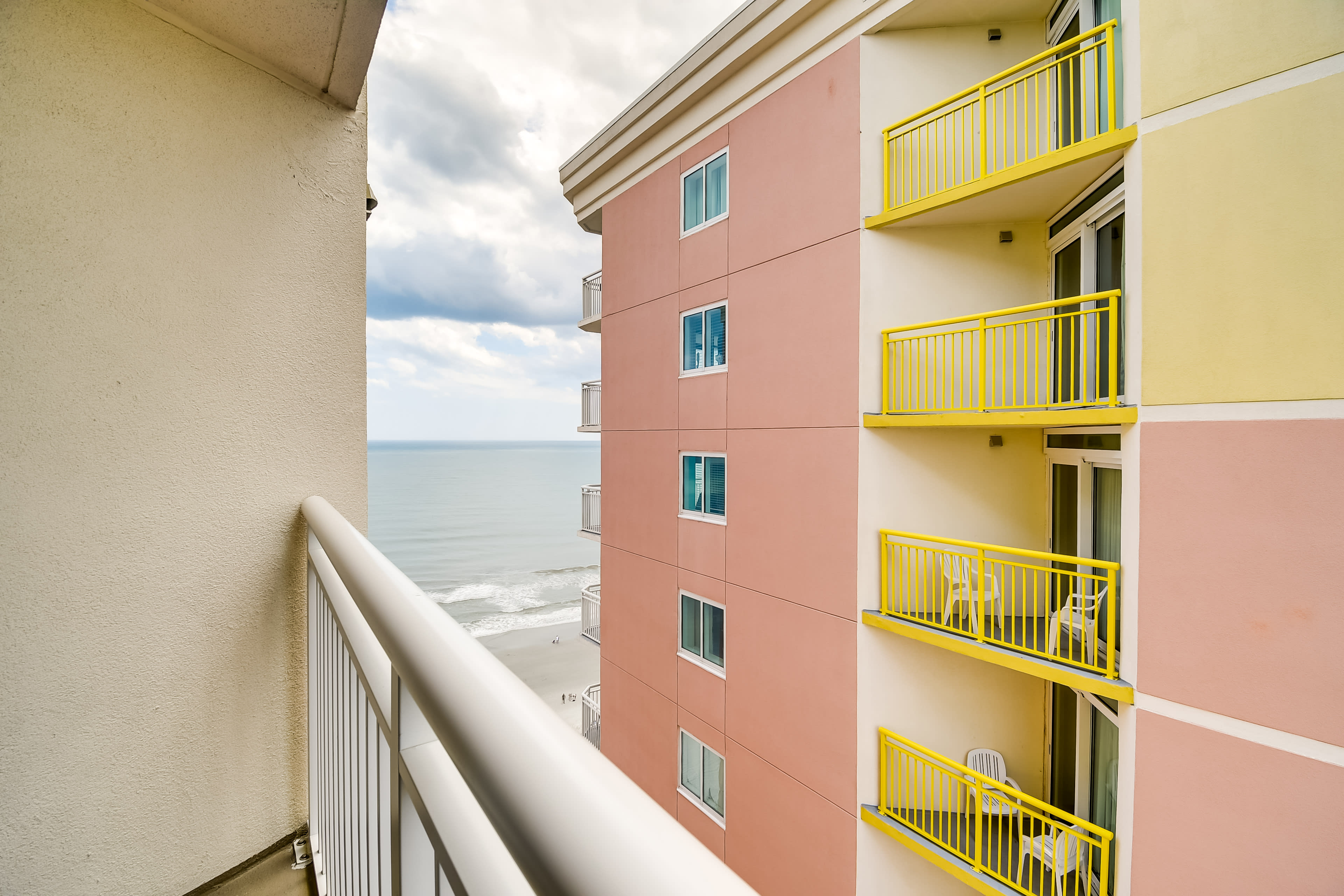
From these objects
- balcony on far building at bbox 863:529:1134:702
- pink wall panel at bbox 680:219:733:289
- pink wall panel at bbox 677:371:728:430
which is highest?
pink wall panel at bbox 680:219:733:289

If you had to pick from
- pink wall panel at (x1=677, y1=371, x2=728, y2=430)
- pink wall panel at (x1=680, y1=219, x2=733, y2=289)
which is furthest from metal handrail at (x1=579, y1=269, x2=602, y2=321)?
pink wall panel at (x1=677, y1=371, x2=728, y2=430)

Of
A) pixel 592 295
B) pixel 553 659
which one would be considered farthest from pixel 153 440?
pixel 553 659

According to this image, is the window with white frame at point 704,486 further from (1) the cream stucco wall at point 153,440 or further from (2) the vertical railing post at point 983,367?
(1) the cream stucco wall at point 153,440

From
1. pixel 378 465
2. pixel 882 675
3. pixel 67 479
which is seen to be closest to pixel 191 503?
pixel 67 479

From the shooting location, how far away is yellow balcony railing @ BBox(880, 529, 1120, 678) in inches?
140

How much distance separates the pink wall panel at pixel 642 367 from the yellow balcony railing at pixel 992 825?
3.66 meters

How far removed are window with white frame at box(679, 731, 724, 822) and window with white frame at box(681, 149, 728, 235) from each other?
5.22 metres

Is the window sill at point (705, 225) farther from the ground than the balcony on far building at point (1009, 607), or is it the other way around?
the window sill at point (705, 225)

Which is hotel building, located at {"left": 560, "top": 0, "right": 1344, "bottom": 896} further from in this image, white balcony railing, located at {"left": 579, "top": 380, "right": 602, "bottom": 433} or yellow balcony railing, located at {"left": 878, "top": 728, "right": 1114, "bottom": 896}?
white balcony railing, located at {"left": 579, "top": 380, "right": 602, "bottom": 433}

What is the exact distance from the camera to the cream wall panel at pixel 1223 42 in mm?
2549

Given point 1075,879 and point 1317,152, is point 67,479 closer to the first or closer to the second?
point 1317,152

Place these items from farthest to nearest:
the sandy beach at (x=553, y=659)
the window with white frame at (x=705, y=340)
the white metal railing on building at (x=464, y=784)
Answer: the sandy beach at (x=553, y=659), the window with white frame at (x=705, y=340), the white metal railing on building at (x=464, y=784)

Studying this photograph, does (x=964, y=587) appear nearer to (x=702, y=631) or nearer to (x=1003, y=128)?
(x=702, y=631)

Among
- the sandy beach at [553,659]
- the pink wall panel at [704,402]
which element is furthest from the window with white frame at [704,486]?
the sandy beach at [553,659]
